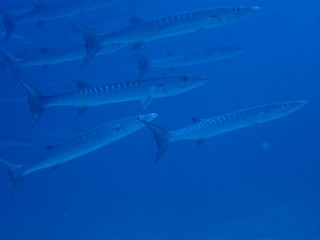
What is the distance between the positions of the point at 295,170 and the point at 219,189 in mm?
4898

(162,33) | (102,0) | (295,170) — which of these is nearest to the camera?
(162,33)

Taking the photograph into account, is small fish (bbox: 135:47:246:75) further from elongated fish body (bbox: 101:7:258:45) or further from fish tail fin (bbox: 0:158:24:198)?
fish tail fin (bbox: 0:158:24:198)

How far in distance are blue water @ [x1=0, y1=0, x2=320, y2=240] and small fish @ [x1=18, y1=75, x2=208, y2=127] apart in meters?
5.78

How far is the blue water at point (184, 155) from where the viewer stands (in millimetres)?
16922

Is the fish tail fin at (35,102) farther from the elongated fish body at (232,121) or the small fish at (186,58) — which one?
the small fish at (186,58)

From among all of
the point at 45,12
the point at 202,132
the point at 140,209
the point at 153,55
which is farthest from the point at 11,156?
the point at 202,132

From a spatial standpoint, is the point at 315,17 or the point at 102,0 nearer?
the point at 102,0

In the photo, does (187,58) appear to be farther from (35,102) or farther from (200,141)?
(35,102)

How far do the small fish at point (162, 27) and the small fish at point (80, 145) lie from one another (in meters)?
1.12

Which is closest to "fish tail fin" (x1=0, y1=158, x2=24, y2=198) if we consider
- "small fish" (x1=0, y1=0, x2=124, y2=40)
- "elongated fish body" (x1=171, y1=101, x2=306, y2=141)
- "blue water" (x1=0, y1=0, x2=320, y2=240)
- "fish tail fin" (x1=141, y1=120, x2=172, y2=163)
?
"fish tail fin" (x1=141, y1=120, x2=172, y2=163)

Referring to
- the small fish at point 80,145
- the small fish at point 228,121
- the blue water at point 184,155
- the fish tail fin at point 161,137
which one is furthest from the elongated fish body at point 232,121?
the blue water at point 184,155

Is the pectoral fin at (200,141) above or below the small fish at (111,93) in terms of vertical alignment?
below

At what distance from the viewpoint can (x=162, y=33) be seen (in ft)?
22.2

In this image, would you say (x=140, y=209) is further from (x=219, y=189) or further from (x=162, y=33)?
(x=162, y=33)
